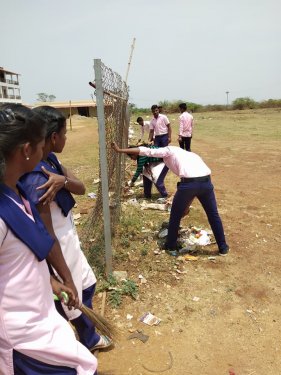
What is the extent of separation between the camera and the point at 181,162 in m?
4.41

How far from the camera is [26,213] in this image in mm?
1443

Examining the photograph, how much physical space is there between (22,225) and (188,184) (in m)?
3.15

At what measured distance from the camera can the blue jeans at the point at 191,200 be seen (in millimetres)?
4367

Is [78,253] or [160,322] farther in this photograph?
[160,322]

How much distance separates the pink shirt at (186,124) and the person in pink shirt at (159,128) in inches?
70.7

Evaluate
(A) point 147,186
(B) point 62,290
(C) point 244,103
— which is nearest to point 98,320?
(B) point 62,290

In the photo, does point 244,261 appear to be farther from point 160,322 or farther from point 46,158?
point 46,158

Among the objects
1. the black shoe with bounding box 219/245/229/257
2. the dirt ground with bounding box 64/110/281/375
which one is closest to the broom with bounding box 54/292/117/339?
the dirt ground with bounding box 64/110/281/375

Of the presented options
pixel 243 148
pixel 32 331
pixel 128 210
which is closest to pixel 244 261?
pixel 128 210

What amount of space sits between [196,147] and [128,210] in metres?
8.97

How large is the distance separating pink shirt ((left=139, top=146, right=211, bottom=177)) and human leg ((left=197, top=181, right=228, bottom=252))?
179 millimetres

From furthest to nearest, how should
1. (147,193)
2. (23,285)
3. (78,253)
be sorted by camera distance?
(147,193)
(78,253)
(23,285)

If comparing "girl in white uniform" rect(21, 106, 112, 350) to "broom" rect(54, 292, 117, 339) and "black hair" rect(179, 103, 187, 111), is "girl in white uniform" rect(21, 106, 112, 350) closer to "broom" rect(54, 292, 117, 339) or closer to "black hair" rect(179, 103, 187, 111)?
"broom" rect(54, 292, 117, 339)

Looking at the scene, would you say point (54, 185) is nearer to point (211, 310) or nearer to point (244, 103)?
point (211, 310)
